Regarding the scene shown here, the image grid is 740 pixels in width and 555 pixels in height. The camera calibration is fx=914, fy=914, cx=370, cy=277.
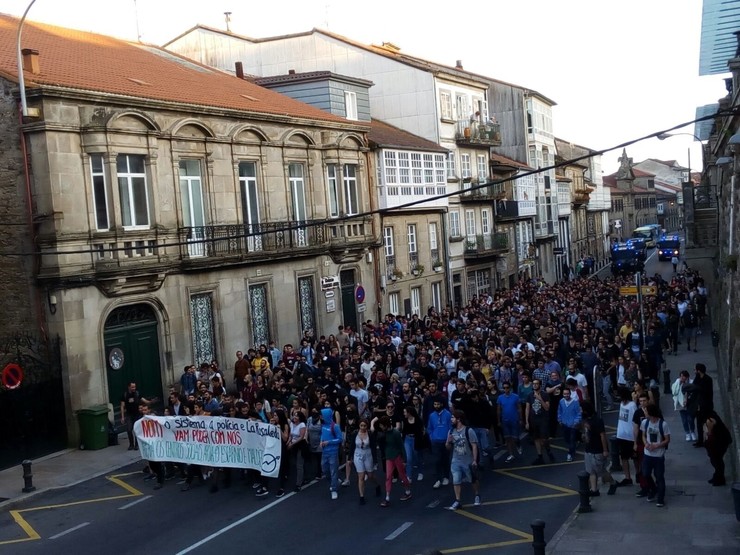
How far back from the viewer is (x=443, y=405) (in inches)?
595

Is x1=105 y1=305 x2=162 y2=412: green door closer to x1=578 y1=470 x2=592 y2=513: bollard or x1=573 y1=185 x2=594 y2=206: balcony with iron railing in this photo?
x1=578 y1=470 x2=592 y2=513: bollard

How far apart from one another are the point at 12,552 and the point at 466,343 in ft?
46.4

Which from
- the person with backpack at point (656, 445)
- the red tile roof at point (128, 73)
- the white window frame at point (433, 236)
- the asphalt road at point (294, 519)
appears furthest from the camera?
the white window frame at point (433, 236)

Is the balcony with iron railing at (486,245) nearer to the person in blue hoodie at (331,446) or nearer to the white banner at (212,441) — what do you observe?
the white banner at (212,441)

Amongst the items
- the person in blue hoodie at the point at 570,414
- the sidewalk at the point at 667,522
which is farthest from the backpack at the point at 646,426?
the person in blue hoodie at the point at 570,414

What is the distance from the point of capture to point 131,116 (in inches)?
921

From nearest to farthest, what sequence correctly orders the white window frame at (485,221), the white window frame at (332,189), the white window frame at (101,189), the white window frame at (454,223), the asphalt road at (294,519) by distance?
the asphalt road at (294,519) < the white window frame at (101,189) < the white window frame at (332,189) < the white window frame at (454,223) < the white window frame at (485,221)

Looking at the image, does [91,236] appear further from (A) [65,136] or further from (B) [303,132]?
(B) [303,132]

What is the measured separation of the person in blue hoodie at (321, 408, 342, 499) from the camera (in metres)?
14.9

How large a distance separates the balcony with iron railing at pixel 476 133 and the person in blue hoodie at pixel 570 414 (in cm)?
3066

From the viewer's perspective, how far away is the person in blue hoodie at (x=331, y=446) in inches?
587

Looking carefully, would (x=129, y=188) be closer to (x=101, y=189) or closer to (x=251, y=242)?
(x=101, y=189)

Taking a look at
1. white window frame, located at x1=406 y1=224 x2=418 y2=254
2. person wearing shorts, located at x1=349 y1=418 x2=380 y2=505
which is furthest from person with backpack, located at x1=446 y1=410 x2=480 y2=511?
white window frame, located at x1=406 y1=224 x2=418 y2=254

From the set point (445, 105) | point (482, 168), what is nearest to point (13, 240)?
point (445, 105)
